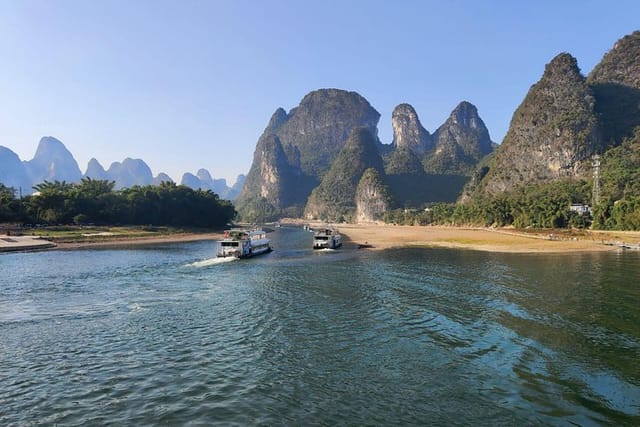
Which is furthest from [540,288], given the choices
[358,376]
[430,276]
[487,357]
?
[358,376]

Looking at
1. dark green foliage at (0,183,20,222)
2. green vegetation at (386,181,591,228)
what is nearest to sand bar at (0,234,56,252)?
dark green foliage at (0,183,20,222)

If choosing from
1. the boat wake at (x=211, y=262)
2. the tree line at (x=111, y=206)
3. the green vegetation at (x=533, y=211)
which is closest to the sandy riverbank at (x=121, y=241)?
the tree line at (x=111, y=206)

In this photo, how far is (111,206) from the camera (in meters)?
126

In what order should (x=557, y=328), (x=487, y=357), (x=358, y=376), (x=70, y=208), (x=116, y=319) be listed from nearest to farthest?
(x=358, y=376)
(x=487, y=357)
(x=557, y=328)
(x=116, y=319)
(x=70, y=208)

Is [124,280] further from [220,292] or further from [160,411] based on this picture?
[160,411]

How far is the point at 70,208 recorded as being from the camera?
114438mm

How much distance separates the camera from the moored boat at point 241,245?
6619cm

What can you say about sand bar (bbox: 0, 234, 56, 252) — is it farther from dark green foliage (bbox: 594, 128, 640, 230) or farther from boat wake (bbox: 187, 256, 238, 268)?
dark green foliage (bbox: 594, 128, 640, 230)

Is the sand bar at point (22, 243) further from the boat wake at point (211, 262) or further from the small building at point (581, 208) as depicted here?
the small building at point (581, 208)

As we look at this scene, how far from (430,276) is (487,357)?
26667 mm

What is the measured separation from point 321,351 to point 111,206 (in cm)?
12392

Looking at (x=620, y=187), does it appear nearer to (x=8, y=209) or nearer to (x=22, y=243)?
(x=22, y=243)

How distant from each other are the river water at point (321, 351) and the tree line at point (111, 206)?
79.5 metres

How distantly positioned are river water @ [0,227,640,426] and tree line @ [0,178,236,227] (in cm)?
7953
